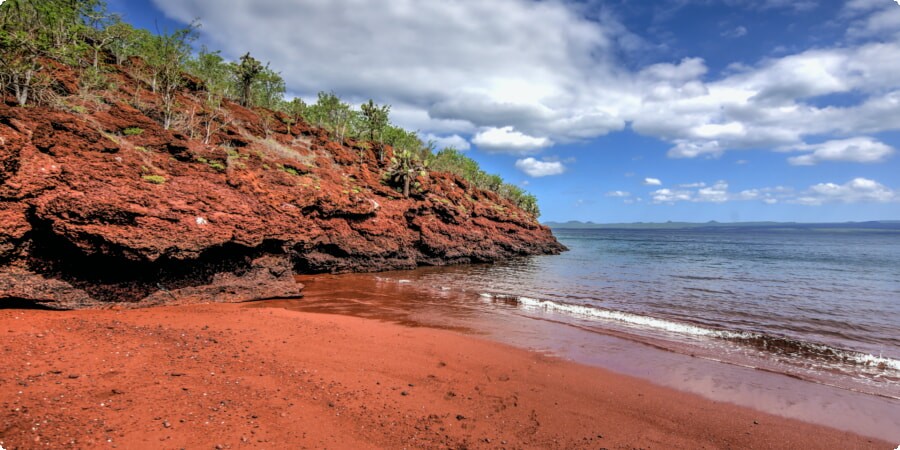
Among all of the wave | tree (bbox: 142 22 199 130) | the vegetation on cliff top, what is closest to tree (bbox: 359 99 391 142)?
the vegetation on cliff top

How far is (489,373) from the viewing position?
7629 mm

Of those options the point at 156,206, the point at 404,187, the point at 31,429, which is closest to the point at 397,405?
the point at 31,429

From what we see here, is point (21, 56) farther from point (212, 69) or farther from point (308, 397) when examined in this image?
point (212, 69)

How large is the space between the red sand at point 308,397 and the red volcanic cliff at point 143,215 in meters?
1.52

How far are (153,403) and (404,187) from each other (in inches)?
1236

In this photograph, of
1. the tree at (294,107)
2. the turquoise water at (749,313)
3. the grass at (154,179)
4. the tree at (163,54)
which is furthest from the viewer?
the tree at (294,107)

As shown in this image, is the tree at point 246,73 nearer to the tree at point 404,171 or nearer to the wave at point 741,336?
the tree at point 404,171

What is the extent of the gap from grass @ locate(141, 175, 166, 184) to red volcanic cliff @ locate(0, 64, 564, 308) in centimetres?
4

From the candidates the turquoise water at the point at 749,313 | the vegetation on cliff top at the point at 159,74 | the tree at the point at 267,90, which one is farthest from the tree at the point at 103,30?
the turquoise water at the point at 749,313

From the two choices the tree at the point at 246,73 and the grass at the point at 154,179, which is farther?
the tree at the point at 246,73

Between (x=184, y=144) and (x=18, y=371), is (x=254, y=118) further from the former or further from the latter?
(x=18, y=371)

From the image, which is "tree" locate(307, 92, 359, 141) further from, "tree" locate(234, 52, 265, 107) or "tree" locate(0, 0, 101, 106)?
"tree" locate(0, 0, 101, 106)

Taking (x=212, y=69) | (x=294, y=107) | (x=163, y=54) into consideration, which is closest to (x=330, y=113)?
(x=294, y=107)

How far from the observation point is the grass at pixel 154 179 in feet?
38.2
